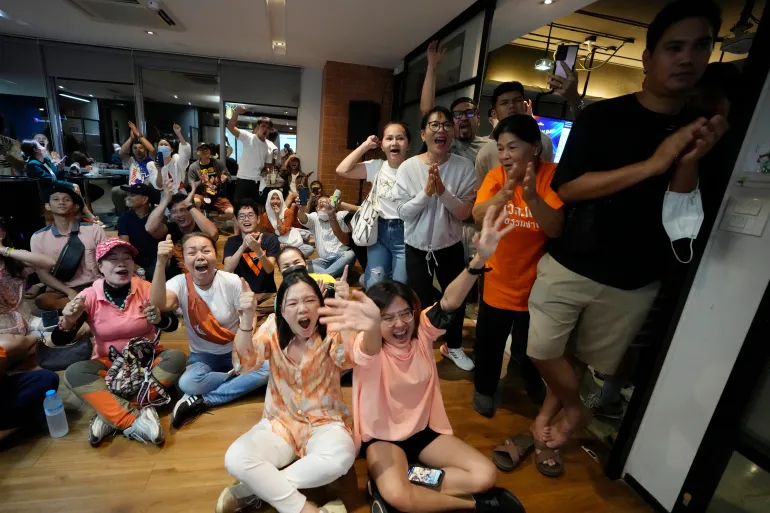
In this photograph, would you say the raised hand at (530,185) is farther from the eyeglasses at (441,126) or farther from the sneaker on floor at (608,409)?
the sneaker on floor at (608,409)

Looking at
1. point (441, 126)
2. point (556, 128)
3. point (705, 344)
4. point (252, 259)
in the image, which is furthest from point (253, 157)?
point (705, 344)

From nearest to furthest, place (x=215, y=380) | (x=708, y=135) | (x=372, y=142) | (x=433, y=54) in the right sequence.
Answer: (x=708, y=135)
(x=215, y=380)
(x=372, y=142)
(x=433, y=54)

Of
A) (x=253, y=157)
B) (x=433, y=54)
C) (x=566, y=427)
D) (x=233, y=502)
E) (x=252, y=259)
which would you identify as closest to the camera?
(x=233, y=502)

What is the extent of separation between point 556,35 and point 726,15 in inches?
66.6

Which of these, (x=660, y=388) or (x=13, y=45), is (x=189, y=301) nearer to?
(x=660, y=388)

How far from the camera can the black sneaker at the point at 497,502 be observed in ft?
4.64

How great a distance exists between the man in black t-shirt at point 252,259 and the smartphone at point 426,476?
74.1 inches

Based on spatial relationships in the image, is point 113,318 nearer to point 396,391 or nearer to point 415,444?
point 396,391

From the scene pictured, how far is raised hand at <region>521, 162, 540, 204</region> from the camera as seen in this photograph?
1376 millimetres

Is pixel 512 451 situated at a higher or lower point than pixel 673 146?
lower

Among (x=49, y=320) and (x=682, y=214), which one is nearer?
(x=682, y=214)

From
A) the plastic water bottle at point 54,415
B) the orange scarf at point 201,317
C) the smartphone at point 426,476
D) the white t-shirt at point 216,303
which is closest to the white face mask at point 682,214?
the smartphone at point 426,476

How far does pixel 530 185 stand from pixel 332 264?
264cm

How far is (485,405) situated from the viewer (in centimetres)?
209
